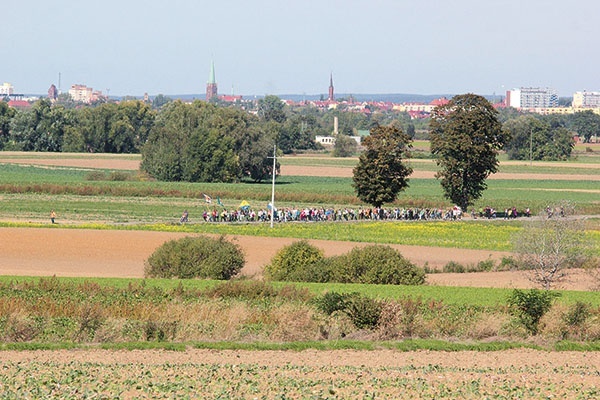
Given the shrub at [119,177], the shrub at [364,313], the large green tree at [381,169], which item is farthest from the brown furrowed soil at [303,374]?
the shrub at [119,177]

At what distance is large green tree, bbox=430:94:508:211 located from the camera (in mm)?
76375

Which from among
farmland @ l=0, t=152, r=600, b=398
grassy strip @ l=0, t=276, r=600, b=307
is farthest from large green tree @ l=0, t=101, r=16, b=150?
grassy strip @ l=0, t=276, r=600, b=307

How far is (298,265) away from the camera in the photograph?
Result: 4012 cm

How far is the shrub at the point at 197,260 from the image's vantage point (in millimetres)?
40188

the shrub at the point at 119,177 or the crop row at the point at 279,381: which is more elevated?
the crop row at the point at 279,381

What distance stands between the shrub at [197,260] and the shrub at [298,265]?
4.61ft

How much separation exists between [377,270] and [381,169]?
37188 mm

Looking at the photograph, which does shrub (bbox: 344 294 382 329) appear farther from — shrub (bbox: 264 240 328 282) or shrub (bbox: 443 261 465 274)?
shrub (bbox: 443 261 465 274)

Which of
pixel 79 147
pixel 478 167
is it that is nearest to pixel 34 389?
pixel 478 167

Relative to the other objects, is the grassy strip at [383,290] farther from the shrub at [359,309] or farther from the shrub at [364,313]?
the shrub at [364,313]

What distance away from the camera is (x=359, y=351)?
2598cm

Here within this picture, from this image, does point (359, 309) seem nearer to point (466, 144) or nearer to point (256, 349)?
point (256, 349)

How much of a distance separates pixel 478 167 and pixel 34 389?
5994 centimetres

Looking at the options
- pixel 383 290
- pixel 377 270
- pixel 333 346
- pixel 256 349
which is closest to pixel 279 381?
pixel 256 349
